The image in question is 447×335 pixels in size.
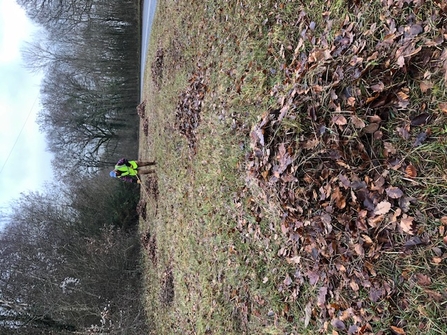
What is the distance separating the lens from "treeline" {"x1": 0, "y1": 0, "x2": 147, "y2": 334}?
42.3 feet

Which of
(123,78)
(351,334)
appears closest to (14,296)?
(351,334)

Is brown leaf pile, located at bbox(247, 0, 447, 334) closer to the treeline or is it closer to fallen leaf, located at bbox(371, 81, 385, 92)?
fallen leaf, located at bbox(371, 81, 385, 92)

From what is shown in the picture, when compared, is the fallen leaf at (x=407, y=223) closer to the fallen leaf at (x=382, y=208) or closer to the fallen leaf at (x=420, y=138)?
the fallen leaf at (x=382, y=208)

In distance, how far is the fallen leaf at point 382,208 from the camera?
3352mm

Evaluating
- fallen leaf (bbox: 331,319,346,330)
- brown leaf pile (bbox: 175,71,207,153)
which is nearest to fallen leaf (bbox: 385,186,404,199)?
fallen leaf (bbox: 331,319,346,330)

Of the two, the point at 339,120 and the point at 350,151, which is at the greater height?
the point at 339,120

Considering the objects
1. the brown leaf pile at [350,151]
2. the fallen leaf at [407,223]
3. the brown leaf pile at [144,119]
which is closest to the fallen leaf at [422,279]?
the brown leaf pile at [350,151]

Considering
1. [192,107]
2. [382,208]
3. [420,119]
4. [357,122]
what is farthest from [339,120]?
[192,107]

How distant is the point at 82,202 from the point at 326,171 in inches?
742

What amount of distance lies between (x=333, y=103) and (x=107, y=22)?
27.6m

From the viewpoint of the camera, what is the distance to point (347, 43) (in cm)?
386

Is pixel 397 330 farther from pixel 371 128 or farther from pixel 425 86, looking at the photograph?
pixel 425 86

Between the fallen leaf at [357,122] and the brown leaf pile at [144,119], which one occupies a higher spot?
the fallen leaf at [357,122]

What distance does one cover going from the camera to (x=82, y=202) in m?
20.2
